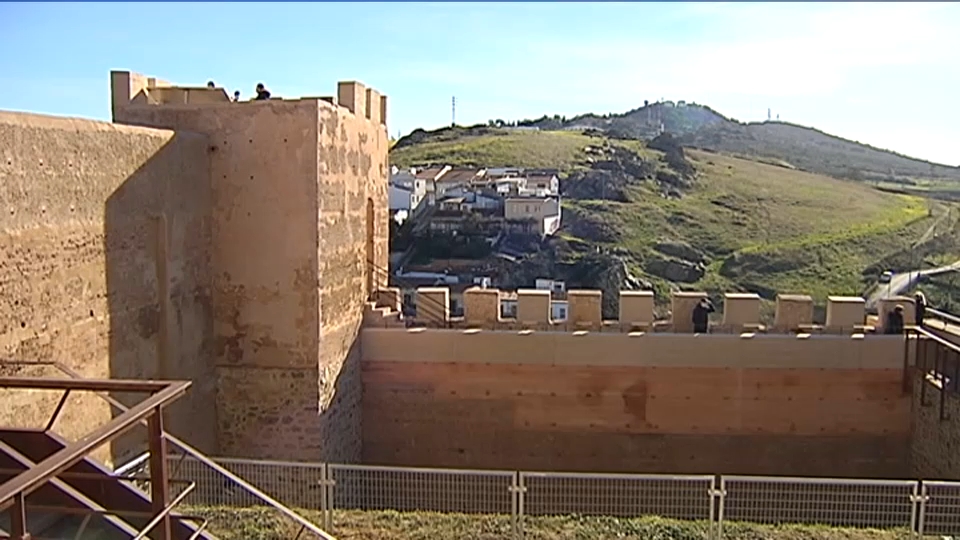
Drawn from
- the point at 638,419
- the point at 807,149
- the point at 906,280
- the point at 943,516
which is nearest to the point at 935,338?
the point at 943,516

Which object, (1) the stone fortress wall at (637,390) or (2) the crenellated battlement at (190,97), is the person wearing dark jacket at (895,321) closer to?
(1) the stone fortress wall at (637,390)

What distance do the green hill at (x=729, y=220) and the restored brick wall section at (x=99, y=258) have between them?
14.2 meters

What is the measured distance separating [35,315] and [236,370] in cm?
302

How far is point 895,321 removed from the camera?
10273 mm

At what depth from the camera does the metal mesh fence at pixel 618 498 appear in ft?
27.7

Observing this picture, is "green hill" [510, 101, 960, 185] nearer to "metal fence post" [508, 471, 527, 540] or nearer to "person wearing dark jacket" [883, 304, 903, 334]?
"person wearing dark jacket" [883, 304, 903, 334]

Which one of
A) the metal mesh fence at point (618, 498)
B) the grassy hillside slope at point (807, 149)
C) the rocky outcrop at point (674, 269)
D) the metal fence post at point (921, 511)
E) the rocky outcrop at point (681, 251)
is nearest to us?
the metal fence post at point (921, 511)

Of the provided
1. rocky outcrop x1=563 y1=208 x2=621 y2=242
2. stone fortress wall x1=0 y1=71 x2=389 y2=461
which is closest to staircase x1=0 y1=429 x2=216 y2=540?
stone fortress wall x1=0 y1=71 x2=389 y2=461

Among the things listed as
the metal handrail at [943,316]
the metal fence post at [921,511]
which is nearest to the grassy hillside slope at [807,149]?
the metal handrail at [943,316]

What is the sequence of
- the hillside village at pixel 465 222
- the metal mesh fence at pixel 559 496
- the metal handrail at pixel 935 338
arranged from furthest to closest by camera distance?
1. the hillside village at pixel 465 222
2. the metal handrail at pixel 935 338
3. the metal mesh fence at pixel 559 496

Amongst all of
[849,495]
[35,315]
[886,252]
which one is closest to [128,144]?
[35,315]

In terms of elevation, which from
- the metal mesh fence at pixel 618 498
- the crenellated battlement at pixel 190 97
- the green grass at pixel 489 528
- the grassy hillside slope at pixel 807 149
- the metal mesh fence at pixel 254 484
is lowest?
the metal mesh fence at pixel 618 498

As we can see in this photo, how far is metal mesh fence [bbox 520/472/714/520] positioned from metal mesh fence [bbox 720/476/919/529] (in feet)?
1.32

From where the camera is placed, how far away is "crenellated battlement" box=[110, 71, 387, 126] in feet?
29.5
